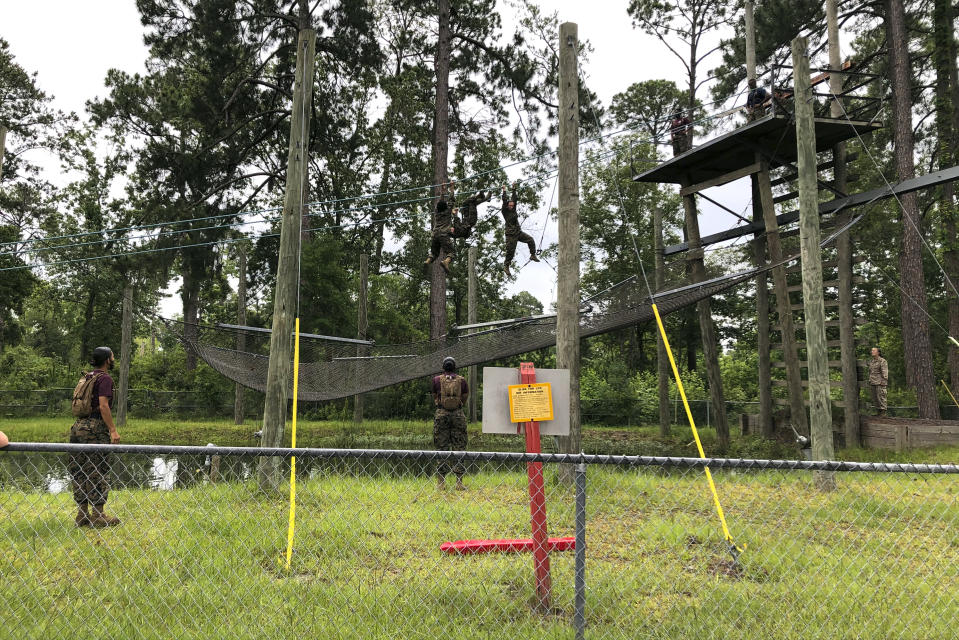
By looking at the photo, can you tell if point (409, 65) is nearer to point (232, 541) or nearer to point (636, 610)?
point (232, 541)

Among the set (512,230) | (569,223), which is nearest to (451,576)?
(569,223)

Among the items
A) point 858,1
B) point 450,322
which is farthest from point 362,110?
point 858,1

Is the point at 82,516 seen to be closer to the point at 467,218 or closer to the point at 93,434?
the point at 93,434

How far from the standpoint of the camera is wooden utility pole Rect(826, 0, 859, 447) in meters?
8.64

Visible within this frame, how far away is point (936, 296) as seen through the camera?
2055 cm

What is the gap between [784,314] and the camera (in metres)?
8.16

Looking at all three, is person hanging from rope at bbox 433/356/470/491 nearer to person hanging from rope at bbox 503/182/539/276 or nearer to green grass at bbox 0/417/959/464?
person hanging from rope at bbox 503/182/539/276

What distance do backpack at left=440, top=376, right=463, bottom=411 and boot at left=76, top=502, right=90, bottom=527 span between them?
3395 mm

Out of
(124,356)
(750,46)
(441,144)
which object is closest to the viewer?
(750,46)

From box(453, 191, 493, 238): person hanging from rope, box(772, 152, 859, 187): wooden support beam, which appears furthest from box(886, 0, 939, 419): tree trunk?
box(453, 191, 493, 238): person hanging from rope

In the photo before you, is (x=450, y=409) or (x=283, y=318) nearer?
(x=283, y=318)

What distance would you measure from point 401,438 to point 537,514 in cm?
965

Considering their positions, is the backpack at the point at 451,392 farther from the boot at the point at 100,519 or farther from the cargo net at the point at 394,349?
the boot at the point at 100,519

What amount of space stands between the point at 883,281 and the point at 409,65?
61.6 ft
